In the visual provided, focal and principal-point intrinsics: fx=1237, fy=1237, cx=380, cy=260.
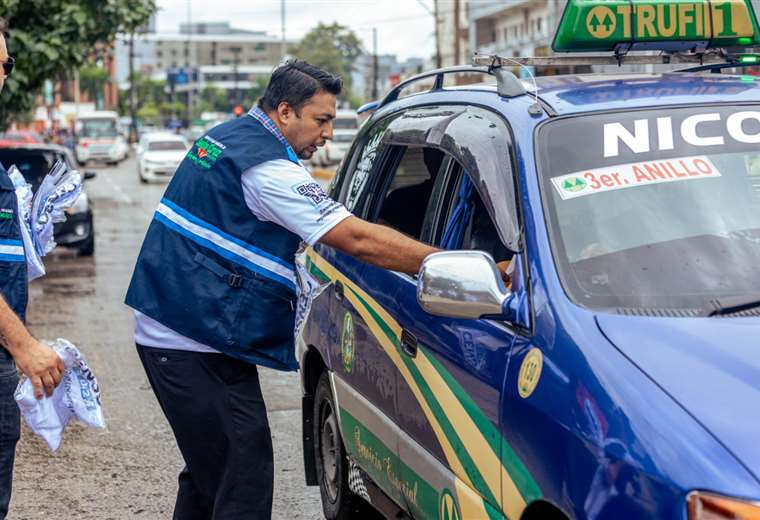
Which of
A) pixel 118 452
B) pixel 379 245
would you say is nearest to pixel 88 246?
pixel 118 452

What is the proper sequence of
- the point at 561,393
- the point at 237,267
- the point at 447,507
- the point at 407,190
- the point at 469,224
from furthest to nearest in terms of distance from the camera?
1. the point at 407,190
2. the point at 469,224
3. the point at 237,267
4. the point at 447,507
5. the point at 561,393

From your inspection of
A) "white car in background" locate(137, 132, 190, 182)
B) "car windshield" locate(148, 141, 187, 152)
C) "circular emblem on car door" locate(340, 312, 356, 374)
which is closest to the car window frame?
"circular emblem on car door" locate(340, 312, 356, 374)

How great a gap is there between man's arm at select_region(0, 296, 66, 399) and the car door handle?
106cm

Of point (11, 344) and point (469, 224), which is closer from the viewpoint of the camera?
point (11, 344)

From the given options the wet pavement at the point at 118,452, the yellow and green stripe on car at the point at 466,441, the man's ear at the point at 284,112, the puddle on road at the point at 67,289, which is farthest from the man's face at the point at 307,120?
the puddle on road at the point at 67,289

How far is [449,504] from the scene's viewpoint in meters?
3.48

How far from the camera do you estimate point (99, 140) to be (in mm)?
53406

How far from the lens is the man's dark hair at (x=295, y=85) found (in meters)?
3.88

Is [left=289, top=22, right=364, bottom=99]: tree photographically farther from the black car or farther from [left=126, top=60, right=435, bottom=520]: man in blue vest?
[left=126, top=60, right=435, bottom=520]: man in blue vest

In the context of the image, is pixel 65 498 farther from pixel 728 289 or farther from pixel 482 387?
pixel 728 289

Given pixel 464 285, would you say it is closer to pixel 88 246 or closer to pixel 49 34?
pixel 49 34

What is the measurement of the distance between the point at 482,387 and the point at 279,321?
0.86 metres

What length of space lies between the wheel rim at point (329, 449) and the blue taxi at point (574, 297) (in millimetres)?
232

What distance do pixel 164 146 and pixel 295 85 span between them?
36733 millimetres
